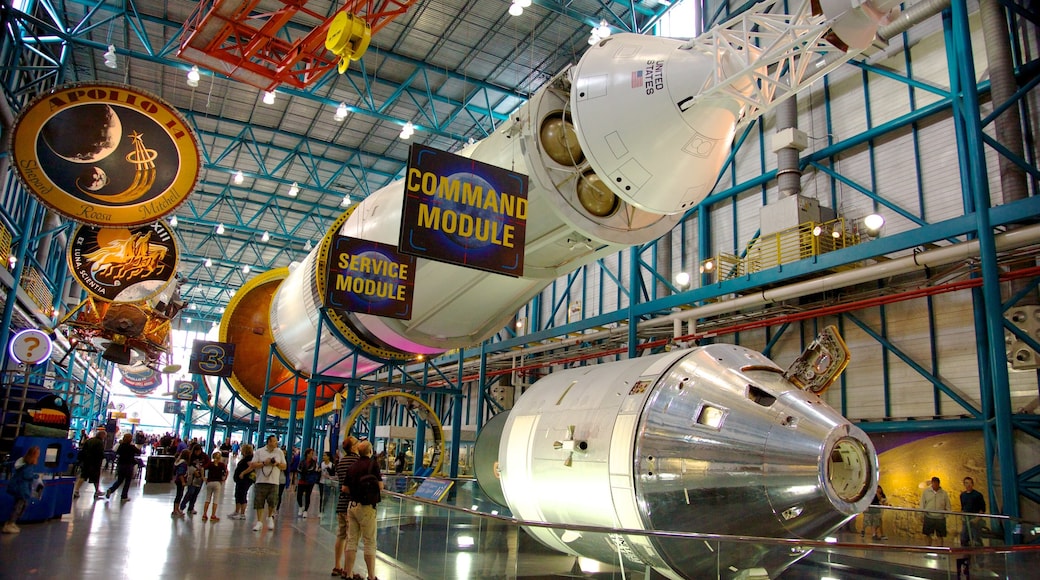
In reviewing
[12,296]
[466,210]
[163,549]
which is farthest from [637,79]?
[12,296]

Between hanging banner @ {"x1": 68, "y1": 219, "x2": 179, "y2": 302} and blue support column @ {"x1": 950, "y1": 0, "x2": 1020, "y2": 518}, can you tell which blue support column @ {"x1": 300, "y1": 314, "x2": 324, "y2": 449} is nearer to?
hanging banner @ {"x1": 68, "y1": 219, "x2": 179, "y2": 302}

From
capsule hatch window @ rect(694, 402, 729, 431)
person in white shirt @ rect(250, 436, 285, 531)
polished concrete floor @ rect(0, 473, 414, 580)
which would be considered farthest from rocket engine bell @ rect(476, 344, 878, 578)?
person in white shirt @ rect(250, 436, 285, 531)

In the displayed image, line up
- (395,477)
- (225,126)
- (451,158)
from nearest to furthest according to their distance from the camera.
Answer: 1. (451,158)
2. (395,477)
3. (225,126)

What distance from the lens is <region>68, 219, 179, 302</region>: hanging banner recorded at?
16.9 meters

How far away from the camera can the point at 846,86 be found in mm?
16031

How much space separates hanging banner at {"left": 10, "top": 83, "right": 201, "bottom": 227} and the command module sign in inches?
436

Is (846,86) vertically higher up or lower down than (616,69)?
higher up

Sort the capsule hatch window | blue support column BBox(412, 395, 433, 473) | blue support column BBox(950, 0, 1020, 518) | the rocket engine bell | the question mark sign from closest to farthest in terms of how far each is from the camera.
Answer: the rocket engine bell → the capsule hatch window → blue support column BBox(950, 0, 1020, 518) → blue support column BBox(412, 395, 433, 473) → the question mark sign

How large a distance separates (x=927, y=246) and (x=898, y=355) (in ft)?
7.40

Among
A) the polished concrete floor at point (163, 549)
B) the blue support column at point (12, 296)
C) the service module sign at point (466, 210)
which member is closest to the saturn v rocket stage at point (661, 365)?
the service module sign at point (466, 210)

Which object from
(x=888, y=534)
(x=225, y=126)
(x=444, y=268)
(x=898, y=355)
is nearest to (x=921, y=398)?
(x=898, y=355)

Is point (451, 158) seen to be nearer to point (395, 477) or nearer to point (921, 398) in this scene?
point (395, 477)

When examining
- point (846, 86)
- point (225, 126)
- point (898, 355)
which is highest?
point (225, 126)

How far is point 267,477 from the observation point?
10672 mm
